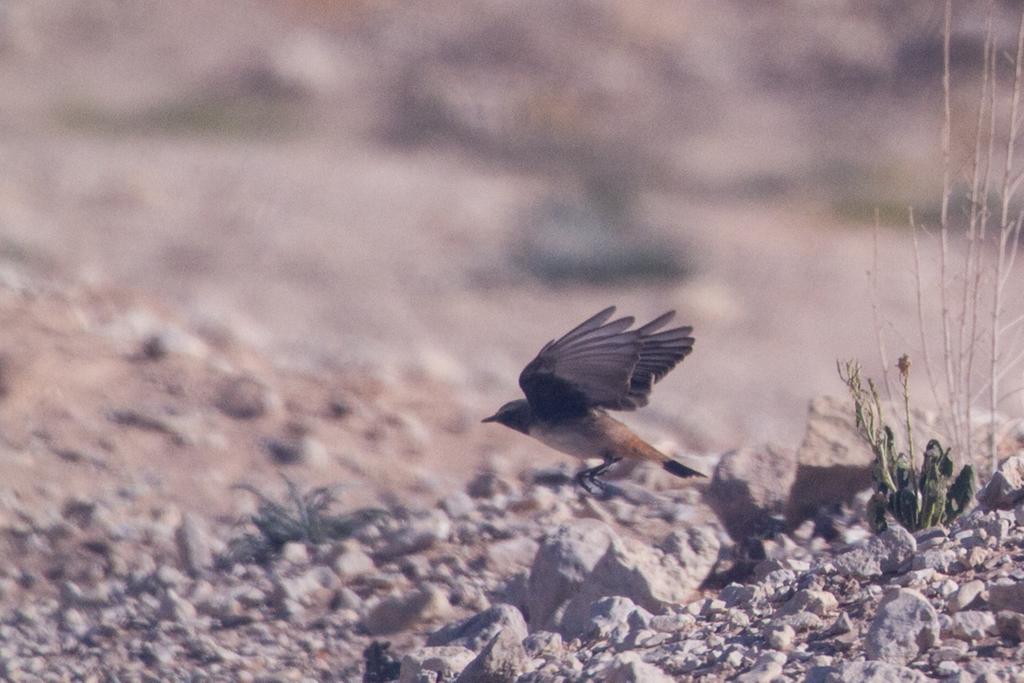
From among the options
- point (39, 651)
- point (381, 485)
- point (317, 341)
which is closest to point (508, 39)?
point (317, 341)

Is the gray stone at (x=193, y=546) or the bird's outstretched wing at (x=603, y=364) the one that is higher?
the bird's outstretched wing at (x=603, y=364)

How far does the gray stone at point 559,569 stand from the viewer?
4.86m

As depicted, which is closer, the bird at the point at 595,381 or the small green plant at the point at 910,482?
the small green plant at the point at 910,482

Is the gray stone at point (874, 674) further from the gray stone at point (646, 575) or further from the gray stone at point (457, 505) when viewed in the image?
the gray stone at point (457, 505)

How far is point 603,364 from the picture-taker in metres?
4.88

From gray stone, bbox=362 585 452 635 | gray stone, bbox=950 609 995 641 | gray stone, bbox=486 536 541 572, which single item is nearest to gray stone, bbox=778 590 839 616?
gray stone, bbox=950 609 995 641

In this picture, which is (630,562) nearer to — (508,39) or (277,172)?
(277,172)

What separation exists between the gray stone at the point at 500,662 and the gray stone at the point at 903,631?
2.97ft

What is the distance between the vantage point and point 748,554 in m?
5.25

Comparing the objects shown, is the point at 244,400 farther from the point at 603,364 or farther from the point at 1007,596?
the point at 1007,596

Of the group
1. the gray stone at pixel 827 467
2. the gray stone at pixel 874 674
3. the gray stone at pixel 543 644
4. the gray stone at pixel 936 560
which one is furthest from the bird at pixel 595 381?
the gray stone at pixel 874 674

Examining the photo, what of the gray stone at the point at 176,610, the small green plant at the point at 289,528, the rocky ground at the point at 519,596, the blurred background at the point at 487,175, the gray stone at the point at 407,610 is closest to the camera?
the rocky ground at the point at 519,596

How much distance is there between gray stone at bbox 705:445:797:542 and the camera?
548 centimetres

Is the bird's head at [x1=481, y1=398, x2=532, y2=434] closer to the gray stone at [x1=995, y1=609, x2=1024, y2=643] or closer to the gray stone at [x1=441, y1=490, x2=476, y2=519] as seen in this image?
the gray stone at [x1=441, y1=490, x2=476, y2=519]
